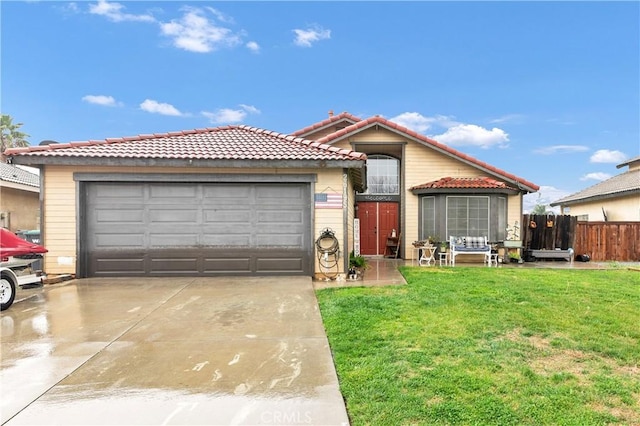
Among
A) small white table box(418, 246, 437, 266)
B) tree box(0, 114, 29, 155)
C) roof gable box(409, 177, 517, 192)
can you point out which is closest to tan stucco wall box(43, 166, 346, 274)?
small white table box(418, 246, 437, 266)

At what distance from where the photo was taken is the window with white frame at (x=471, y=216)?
39.2 feet

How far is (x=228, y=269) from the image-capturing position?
27.5 ft

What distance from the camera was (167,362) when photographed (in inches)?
134

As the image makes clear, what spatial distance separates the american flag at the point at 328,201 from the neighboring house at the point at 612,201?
14.6 metres

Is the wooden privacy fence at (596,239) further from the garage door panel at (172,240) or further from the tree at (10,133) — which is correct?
the tree at (10,133)

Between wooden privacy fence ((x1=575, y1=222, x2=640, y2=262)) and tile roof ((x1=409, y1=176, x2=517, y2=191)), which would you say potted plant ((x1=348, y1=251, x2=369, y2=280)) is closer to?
tile roof ((x1=409, y1=176, x2=517, y2=191))

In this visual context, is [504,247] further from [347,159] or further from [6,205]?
[6,205]

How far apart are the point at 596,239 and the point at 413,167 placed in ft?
25.5

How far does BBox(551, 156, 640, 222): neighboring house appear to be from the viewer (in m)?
15.4

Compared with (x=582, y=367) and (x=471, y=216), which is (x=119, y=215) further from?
(x=471, y=216)

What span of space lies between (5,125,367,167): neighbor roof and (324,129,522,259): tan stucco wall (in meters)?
4.31

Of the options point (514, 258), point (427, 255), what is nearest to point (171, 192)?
point (427, 255)

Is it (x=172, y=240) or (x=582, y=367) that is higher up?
(x=172, y=240)

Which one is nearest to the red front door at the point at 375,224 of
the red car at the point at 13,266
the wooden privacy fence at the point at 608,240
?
the wooden privacy fence at the point at 608,240
